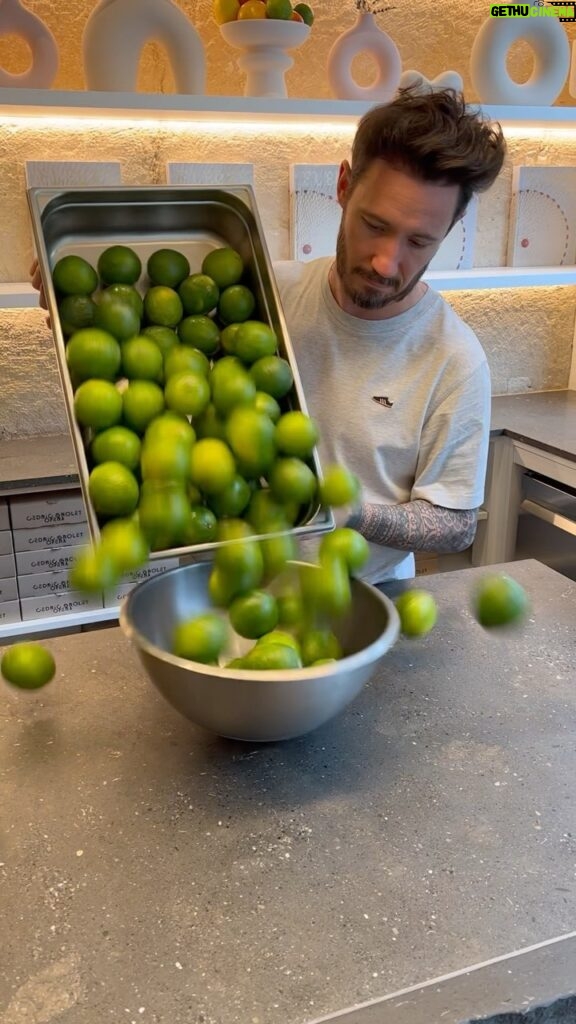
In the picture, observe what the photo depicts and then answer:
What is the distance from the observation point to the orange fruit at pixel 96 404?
1009mm

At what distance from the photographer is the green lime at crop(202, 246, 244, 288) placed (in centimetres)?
123

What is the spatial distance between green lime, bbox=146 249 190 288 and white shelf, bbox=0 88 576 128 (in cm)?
121

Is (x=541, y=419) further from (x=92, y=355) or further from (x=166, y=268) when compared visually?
(x=92, y=355)

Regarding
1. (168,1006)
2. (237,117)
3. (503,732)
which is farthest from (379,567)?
(237,117)

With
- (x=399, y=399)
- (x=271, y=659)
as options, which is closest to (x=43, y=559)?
(x=399, y=399)

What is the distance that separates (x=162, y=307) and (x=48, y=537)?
1343 millimetres

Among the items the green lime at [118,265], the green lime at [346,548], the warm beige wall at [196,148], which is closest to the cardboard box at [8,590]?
the warm beige wall at [196,148]

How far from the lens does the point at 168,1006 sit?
0.71 metres

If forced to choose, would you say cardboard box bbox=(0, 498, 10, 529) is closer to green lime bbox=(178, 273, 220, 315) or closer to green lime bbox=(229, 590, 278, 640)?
green lime bbox=(178, 273, 220, 315)

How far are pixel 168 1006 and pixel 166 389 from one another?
697 mm

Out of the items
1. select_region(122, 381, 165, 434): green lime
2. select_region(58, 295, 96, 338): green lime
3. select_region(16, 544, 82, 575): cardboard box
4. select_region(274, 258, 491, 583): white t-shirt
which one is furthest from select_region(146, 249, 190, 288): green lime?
select_region(16, 544, 82, 575): cardboard box

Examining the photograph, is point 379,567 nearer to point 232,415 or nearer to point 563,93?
point 232,415

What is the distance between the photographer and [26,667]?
3.37 feet

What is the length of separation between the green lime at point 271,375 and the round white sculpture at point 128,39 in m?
1.52
